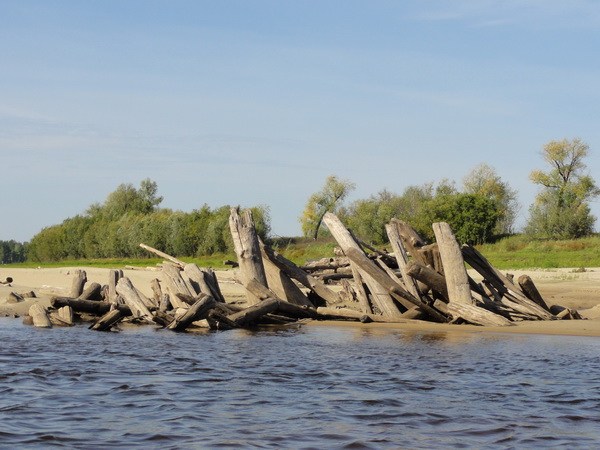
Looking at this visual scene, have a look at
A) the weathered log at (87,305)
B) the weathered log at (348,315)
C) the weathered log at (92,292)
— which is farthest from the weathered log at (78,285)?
the weathered log at (348,315)

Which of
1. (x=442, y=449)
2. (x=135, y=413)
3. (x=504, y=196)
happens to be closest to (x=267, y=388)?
(x=135, y=413)

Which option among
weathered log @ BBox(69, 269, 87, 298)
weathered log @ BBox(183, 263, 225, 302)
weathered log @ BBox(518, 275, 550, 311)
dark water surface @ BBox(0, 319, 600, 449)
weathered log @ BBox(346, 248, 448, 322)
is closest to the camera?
dark water surface @ BBox(0, 319, 600, 449)

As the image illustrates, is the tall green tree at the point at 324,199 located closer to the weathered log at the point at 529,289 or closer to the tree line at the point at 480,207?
the tree line at the point at 480,207

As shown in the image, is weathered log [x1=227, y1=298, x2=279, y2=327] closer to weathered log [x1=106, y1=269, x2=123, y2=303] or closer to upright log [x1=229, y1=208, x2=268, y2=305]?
upright log [x1=229, y1=208, x2=268, y2=305]

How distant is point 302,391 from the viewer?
10180 mm

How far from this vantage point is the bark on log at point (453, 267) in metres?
15.7

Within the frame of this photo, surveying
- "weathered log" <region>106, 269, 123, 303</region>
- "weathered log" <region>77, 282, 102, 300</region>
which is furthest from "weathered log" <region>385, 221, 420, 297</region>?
"weathered log" <region>77, 282, 102, 300</region>

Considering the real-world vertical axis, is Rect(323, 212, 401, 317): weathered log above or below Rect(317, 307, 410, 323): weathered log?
above

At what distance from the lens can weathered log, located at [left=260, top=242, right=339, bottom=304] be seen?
59.9ft

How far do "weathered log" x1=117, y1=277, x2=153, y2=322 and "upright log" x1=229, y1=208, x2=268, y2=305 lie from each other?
6.71 feet

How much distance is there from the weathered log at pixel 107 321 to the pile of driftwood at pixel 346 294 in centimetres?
2

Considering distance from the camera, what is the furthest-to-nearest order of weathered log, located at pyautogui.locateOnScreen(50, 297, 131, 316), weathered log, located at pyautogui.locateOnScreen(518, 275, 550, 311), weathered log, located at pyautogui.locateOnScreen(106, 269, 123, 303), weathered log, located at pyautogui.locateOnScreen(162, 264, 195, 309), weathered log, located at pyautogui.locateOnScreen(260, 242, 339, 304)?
weathered log, located at pyautogui.locateOnScreen(106, 269, 123, 303)
weathered log, located at pyautogui.locateOnScreen(260, 242, 339, 304)
weathered log, located at pyautogui.locateOnScreen(50, 297, 131, 316)
weathered log, located at pyautogui.locateOnScreen(162, 264, 195, 309)
weathered log, located at pyautogui.locateOnScreen(518, 275, 550, 311)

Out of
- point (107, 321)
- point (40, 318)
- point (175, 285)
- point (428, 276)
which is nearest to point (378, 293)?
point (428, 276)

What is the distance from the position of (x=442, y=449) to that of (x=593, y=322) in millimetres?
10263
